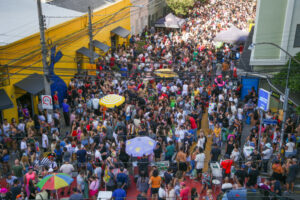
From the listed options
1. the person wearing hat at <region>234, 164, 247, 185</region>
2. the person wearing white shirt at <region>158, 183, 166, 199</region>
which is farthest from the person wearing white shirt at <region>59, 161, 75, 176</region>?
the person wearing hat at <region>234, 164, 247, 185</region>

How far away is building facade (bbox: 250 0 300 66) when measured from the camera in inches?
711

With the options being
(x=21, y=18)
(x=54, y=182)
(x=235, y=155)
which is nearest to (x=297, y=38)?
(x=235, y=155)

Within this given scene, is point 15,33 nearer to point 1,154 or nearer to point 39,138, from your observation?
point 39,138

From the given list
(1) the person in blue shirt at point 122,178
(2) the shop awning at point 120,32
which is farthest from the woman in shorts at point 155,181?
(2) the shop awning at point 120,32

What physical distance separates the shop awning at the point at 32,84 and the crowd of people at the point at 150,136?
1.09 meters

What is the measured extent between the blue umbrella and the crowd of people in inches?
21.3

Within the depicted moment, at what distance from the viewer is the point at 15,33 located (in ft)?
56.6

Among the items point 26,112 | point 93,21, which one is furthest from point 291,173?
point 93,21

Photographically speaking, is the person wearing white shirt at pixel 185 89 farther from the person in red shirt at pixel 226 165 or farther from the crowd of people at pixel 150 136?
the person in red shirt at pixel 226 165

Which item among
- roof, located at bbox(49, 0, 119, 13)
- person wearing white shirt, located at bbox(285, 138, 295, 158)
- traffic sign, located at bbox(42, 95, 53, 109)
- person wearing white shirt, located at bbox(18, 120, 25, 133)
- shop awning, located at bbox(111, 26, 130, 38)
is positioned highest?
roof, located at bbox(49, 0, 119, 13)

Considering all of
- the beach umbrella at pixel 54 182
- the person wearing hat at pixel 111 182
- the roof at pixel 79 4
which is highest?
the roof at pixel 79 4

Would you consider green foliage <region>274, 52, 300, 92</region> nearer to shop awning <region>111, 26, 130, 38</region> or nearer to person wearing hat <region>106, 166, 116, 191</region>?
person wearing hat <region>106, 166, 116, 191</region>

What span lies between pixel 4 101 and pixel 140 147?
7281mm

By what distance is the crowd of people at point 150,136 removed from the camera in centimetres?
1055
